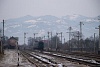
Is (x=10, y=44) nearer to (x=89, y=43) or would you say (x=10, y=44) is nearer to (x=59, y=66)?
(x=89, y=43)

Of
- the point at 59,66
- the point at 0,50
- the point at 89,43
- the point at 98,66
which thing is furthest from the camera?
the point at 89,43

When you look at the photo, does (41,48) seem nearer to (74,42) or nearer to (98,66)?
(74,42)

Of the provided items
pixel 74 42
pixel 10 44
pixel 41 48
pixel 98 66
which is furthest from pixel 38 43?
pixel 98 66

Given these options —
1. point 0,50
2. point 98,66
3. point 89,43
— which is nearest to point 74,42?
point 89,43

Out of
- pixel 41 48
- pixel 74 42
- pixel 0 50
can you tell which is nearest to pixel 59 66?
pixel 0 50

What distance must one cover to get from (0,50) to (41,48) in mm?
30697

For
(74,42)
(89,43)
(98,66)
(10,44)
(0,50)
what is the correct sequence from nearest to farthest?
(98,66) < (0,50) < (10,44) < (89,43) < (74,42)

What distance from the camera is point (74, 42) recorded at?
12744cm

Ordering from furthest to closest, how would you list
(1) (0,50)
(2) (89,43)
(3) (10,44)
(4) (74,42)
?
(4) (74,42), (2) (89,43), (3) (10,44), (1) (0,50)

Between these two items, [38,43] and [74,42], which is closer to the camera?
[38,43]

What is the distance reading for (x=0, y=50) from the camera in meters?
52.6

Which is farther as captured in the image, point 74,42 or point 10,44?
point 74,42

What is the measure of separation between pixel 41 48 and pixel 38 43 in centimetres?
290

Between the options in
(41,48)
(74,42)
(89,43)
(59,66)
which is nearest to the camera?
(59,66)
